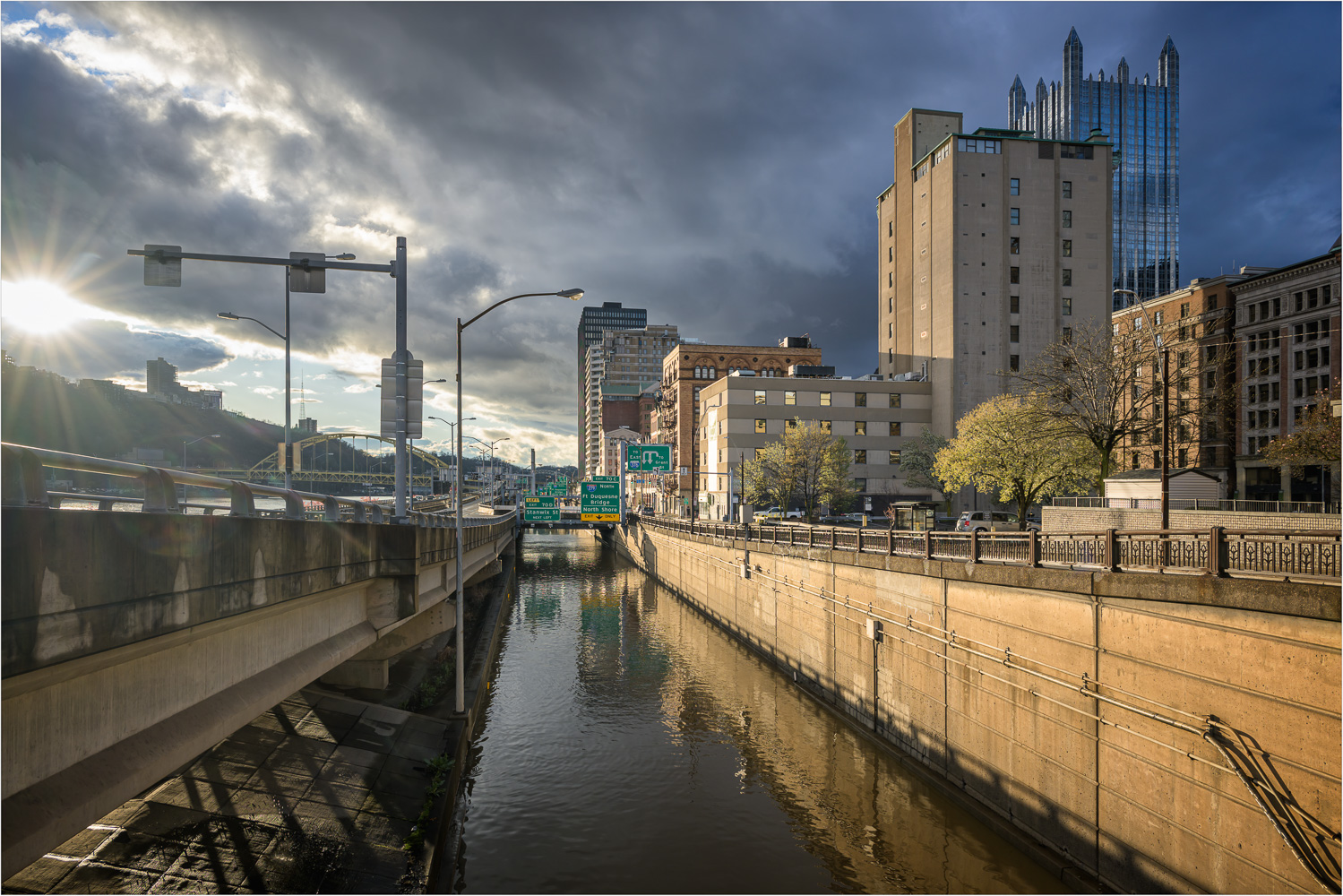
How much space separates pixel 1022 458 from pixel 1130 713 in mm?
32824

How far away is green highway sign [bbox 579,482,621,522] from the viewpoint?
6178 centimetres

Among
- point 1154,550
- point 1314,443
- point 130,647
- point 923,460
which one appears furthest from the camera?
point 923,460

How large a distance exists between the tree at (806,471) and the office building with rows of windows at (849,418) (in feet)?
25.0

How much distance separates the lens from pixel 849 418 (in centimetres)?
7888

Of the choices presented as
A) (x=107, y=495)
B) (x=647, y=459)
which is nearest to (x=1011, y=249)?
(x=647, y=459)

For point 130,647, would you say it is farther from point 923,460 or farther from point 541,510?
point 923,460

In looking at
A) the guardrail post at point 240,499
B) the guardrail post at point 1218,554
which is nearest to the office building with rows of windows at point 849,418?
the guardrail post at point 1218,554

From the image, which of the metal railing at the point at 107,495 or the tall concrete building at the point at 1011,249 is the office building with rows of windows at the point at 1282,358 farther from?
the metal railing at the point at 107,495

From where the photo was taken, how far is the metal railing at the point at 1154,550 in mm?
9797

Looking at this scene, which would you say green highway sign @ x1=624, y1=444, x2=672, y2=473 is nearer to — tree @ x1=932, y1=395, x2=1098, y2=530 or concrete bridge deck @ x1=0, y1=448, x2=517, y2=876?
tree @ x1=932, y1=395, x2=1098, y2=530

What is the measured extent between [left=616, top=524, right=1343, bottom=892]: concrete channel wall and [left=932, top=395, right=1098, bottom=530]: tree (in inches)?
972

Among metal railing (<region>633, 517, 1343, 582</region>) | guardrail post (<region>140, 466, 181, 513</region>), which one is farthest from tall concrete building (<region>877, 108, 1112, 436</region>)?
guardrail post (<region>140, 466, 181, 513</region>)

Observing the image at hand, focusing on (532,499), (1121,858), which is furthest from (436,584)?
(532,499)

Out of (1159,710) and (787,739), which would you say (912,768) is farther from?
(1159,710)
